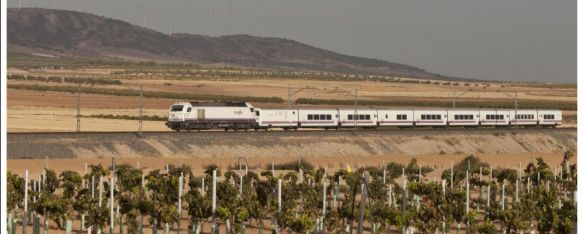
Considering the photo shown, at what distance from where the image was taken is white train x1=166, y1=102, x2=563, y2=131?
109500mm

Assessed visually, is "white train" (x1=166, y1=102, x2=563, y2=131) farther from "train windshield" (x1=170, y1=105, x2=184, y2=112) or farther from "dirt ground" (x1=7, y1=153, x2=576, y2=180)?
"dirt ground" (x1=7, y1=153, x2=576, y2=180)

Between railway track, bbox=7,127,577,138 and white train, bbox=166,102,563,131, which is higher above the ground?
white train, bbox=166,102,563,131

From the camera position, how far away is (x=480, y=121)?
133 meters

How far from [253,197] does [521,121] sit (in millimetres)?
89243

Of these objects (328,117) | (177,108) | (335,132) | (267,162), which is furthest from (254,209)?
(328,117)

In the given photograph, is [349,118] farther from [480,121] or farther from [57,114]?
[57,114]

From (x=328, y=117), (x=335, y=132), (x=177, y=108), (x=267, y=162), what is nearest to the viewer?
(x=267, y=162)

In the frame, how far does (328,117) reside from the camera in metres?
120

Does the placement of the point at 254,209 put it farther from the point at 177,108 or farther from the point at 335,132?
the point at 335,132

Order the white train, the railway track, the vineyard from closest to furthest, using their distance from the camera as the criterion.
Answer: the vineyard → the railway track → the white train

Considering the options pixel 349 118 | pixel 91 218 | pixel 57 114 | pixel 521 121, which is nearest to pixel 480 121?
pixel 521 121

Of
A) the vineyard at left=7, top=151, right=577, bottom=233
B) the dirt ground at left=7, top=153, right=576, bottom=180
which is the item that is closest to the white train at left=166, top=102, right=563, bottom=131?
the dirt ground at left=7, top=153, right=576, bottom=180

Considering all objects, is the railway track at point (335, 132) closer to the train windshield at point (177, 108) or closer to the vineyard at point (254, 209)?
the train windshield at point (177, 108)

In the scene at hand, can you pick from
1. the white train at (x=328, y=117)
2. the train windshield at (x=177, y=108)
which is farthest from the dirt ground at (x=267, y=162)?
the train windshield at (x=177, y=108)
